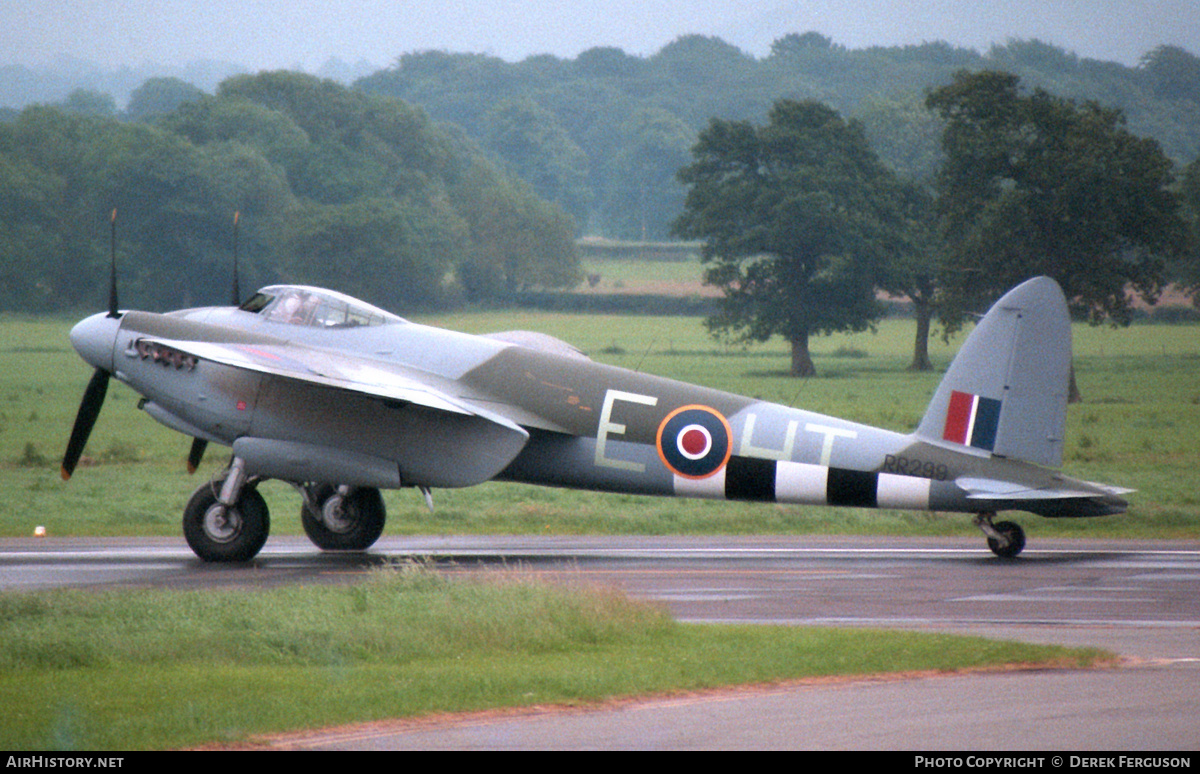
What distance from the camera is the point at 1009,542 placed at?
768 inches

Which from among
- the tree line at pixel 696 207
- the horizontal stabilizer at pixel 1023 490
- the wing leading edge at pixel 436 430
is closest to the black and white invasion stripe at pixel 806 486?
the horizontal stabilizer at pixel 1023 490

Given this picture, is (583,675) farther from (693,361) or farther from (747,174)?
(747,174)

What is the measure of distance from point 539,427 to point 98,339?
6.70m

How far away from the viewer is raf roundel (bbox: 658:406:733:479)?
1988cm

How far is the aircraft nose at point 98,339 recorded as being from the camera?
20.7 m

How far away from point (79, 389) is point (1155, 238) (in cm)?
4581

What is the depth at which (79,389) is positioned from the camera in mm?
59406

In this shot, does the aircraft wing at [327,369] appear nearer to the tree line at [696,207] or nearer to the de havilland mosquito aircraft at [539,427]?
the de havilland mosquito aircraft at [539,427]

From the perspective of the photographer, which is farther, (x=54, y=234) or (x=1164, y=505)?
(x=54, y=234)

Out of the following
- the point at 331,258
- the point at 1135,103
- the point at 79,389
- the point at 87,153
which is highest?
the point at 1135,103

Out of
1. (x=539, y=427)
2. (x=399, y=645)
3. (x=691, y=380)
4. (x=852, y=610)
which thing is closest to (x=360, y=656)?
(x=399, y=645)

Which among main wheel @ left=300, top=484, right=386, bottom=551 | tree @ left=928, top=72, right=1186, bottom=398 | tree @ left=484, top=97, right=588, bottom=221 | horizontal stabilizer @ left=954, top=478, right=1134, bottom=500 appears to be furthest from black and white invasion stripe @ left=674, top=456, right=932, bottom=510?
tree @ left=484, top=97, right=588, bottom=221

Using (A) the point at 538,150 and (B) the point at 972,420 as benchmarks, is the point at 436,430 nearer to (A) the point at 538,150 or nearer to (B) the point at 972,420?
(B) the point at 972,420
